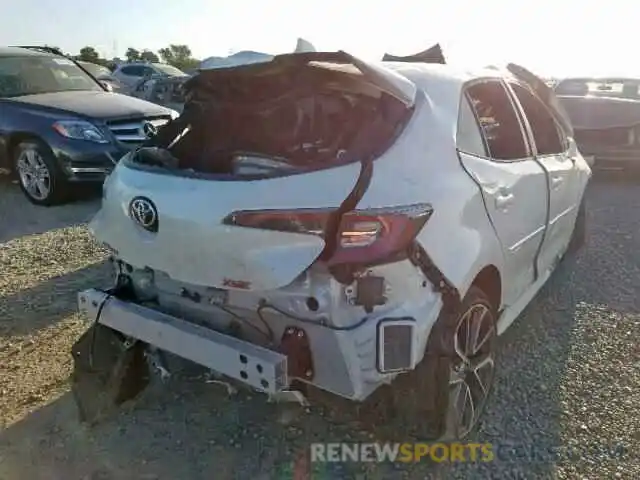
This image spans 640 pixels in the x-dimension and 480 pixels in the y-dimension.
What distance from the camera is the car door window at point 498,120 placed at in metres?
3.06

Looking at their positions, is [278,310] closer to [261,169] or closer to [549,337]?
[261,169]

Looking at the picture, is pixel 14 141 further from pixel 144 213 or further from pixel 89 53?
pixel 89 53

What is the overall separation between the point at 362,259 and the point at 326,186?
0.30m

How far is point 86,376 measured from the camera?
2938 mm

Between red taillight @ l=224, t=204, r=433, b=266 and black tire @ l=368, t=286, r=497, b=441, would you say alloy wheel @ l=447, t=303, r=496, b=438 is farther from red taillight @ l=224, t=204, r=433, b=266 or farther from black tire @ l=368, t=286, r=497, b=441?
red taillight @ l=224, t=204, r=433, b=266

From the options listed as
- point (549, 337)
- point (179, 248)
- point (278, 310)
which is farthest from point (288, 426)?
point (549, 337)

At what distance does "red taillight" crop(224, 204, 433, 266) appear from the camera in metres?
2.21

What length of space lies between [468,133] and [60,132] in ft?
18.0

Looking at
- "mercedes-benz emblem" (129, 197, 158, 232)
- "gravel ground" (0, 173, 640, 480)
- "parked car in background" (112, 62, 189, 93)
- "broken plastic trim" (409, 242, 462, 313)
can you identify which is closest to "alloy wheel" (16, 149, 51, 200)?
"gravel ground" (0, 173, 640, 480)

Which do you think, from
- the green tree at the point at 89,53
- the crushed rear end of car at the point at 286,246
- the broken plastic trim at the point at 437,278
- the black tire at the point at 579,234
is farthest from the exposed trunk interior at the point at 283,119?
the green tree at the point at 89,53

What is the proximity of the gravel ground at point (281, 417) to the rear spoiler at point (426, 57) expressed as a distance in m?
1.81

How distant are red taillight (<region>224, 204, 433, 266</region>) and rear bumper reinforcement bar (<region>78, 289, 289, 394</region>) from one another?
0.45m

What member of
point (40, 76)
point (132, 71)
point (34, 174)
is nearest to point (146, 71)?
point (132, 71)

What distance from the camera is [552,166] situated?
3.78 meters
